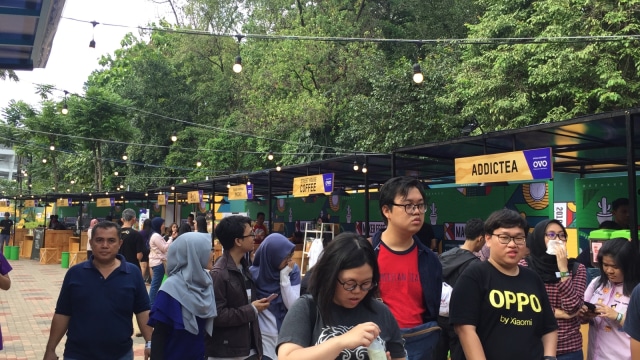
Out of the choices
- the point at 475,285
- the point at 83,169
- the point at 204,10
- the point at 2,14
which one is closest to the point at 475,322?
the point at 475,285

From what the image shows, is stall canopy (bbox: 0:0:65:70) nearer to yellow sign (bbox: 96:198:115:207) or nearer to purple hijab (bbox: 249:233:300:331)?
purple hijab (bbox: 249:233:300:331)

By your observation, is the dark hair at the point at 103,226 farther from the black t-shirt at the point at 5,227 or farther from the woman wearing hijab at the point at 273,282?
the black t-shirt at the point at 5,227

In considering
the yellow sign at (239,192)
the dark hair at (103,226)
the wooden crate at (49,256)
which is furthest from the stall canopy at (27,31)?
the wooden crate at (49,256)

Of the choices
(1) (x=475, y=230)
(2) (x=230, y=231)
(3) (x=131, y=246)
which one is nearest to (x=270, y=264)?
(2) (x=230, y=231)

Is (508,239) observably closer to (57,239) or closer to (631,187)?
(631,187)

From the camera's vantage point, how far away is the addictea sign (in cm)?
782

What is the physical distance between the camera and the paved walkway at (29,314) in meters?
7.75

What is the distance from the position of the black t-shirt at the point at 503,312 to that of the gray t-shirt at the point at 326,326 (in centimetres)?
86

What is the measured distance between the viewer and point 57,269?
19.9 m

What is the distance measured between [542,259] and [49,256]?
2156cm

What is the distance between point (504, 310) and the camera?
295 centimetres

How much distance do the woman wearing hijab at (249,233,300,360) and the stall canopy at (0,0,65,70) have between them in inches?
99.8

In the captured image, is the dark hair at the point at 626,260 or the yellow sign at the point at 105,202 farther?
the yellow sign at the point at 105,202

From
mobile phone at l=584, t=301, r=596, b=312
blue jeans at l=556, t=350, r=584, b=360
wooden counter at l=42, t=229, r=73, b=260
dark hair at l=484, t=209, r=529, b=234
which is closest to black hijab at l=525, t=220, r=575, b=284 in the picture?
mobile phone at l=584, t=301, r=596, b=312
